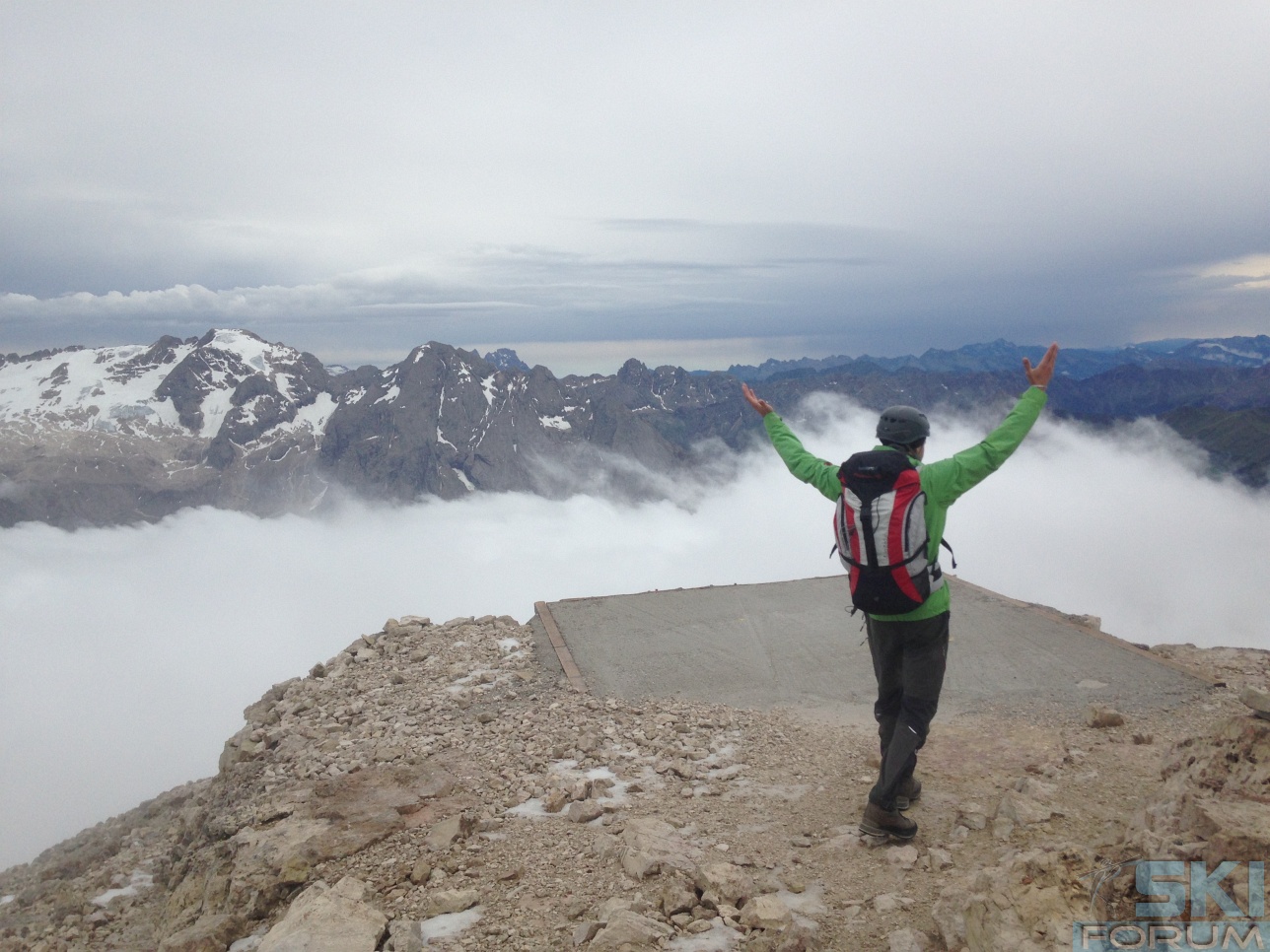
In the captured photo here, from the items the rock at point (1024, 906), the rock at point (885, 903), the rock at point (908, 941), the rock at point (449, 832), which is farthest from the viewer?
the rock at point (449, 832)

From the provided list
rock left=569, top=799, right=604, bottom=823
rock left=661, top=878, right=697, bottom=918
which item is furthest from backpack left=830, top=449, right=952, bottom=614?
rock left=569, top=799, right=604, bottom=823

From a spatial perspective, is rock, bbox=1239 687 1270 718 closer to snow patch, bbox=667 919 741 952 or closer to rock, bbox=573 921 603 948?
snow patch, bbox=667 919 741 952

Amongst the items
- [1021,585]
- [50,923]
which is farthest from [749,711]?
[1021,585]

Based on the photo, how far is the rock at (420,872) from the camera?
5.39 metres

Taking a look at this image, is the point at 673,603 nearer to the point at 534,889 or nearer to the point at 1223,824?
the point at 534,889

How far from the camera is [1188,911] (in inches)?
124

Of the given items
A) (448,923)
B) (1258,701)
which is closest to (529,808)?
(448,923)

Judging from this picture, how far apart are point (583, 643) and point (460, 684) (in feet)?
6.39

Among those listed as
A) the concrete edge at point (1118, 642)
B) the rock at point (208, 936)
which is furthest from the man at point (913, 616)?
the concrete edge at point (1118, 642)

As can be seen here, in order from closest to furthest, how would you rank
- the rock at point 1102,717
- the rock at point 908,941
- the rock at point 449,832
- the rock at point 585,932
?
1. the rock at point 908,941
2. the rock at point 585,932
3. the rock at point 449,832
4. the rock at point 1102,717

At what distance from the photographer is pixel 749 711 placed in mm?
8602

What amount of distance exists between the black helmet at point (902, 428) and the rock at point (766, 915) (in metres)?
2.94

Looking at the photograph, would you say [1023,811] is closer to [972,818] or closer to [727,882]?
A: [972,818]

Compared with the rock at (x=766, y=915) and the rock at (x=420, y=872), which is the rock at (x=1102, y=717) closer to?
the rock at (x=766, y=915)
